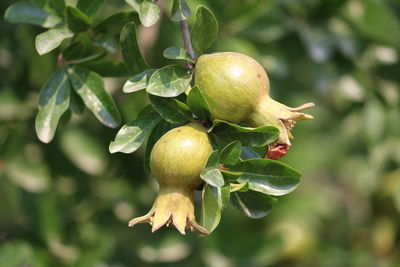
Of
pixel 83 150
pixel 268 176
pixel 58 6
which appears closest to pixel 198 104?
pixel 268 176

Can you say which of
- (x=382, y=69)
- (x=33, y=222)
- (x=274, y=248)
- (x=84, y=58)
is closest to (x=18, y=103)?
(x=33, y=222)

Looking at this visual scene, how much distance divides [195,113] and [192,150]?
0.25ft

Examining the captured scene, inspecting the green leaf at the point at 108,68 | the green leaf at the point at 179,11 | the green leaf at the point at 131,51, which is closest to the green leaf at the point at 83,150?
the green leaf at the point at 108,68

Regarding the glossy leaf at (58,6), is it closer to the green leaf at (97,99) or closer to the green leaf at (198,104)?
the green leaf at (97,99)

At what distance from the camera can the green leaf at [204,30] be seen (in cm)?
104

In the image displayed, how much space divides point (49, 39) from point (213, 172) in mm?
414

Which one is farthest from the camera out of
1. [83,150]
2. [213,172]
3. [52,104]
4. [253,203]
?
[83,150]

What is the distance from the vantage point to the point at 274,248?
7.10ft

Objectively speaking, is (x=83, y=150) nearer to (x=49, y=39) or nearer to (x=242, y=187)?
(x=49, y=39)

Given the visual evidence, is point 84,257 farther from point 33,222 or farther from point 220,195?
point 220,195

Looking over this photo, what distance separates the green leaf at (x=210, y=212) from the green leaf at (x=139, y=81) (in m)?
0.19

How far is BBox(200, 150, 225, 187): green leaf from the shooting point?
922 mm

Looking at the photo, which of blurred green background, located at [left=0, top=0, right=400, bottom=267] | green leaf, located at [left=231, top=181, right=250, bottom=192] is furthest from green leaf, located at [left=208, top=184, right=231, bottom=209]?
blurred green background, located at [left=0, top=0, right=400, bottom=267]

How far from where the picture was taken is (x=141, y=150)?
1.97 metres
